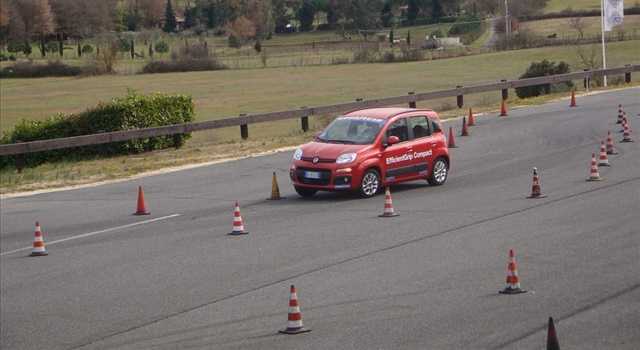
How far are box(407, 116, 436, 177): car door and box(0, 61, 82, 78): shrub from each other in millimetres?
80256

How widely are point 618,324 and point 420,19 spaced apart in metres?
151

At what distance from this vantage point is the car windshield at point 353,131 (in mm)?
21609

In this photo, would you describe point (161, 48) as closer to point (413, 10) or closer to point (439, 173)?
point (413, 10)

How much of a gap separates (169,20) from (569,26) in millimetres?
82591

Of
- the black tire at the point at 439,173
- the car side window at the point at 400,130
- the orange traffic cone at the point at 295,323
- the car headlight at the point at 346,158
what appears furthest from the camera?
the black tire at the point at 439,173

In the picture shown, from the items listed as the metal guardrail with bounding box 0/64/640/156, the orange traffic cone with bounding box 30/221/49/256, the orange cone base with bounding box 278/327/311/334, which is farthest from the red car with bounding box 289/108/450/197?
the metal guardrail with bounding box 0/64/640/156

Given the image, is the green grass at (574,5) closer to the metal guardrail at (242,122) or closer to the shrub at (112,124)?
the metal guardrail at (242,122)

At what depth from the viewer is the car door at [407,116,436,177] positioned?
22047mm

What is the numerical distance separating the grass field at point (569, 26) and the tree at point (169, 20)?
73.1 m

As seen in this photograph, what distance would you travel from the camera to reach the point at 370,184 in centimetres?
2127

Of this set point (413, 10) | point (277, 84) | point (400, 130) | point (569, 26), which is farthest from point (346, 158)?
point (413, 10)

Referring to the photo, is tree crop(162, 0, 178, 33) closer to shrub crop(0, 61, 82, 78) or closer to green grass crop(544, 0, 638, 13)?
green grass crop(544, 0, 638, 13)

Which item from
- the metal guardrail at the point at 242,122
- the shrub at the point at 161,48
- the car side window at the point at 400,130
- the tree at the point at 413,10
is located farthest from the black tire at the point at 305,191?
the tree at the point at 413,10

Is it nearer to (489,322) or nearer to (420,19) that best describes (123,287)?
(489,322)
